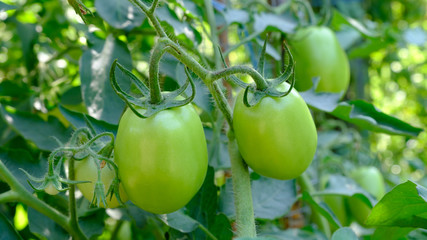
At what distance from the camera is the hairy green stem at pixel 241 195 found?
0.47 m

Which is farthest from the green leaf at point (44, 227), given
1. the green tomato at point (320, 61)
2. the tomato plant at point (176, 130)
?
the green tomato at point (320, 61)

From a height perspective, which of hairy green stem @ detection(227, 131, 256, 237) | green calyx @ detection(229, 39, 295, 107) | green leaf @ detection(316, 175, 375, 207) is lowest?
green leaf @ detection(316, 175, 375, 207)

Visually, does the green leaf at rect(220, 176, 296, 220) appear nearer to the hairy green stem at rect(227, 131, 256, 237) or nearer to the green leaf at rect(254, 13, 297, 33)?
the hairy green stem at rect(227, 131, 256, 237)

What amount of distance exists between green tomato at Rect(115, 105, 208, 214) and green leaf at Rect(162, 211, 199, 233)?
4.8 inches

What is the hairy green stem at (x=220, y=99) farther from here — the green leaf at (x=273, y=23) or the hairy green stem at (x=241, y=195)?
the green leaf at (x=273, y=23)

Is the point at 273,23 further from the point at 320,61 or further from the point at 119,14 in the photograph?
the point at 119,14

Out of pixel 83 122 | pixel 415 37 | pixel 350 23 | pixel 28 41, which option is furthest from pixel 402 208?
pixel 415 37

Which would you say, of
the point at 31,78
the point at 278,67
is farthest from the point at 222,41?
the point at 31,78

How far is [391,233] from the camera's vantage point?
0.60m

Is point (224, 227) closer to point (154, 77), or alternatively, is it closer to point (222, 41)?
point (154, 77)

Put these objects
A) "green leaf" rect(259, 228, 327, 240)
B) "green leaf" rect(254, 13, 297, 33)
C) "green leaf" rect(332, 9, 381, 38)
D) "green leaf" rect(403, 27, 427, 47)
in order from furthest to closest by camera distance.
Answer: "green leaf" rect(403, 27, 427, 47) < "green leaf" rect(332, 9, 381, 38) < "green leaf" rect(254, 13, 297, 33) < "green leaf" rect(259, 228, 327, 240)

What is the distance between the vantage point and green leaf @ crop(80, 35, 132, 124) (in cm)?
64

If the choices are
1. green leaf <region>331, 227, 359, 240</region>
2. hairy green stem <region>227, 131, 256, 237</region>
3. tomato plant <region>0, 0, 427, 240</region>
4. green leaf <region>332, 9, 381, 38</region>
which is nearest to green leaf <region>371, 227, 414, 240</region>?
tomato plant <region>0, 0, 427, 240</region>

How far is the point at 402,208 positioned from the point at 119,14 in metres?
0.51
